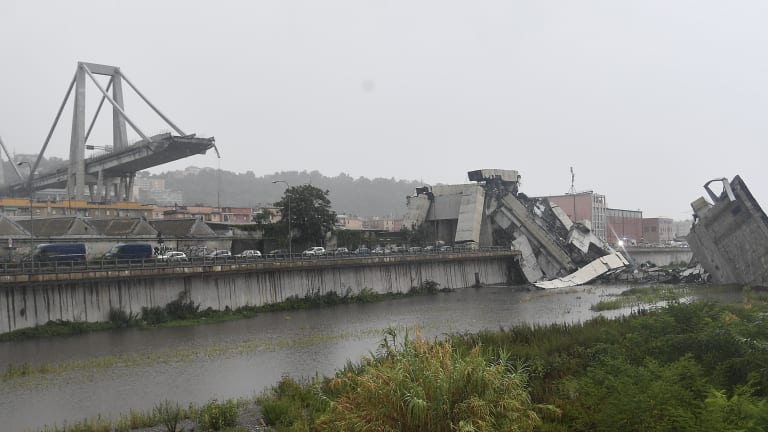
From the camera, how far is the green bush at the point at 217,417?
17733 millimetres

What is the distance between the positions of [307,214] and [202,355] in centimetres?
3824

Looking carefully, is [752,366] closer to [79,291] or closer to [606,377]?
[606,377]

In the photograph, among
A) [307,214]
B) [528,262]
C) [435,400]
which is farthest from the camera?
[528,262]

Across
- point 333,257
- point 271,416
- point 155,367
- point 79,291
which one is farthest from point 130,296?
point 271,416

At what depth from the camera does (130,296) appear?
136 feet

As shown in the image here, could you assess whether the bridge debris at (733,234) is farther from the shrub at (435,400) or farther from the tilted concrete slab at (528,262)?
the shrub at (435,400)

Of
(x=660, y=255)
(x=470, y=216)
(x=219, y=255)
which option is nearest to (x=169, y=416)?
(x=219, y=255)

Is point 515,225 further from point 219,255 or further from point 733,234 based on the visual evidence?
point 219,255

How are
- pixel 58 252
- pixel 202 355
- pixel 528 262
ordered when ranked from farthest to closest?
1. pixel 528 262
2. pixel 58 252
3. pixel 202 355

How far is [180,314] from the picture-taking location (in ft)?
143

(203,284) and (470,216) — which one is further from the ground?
(470,216)

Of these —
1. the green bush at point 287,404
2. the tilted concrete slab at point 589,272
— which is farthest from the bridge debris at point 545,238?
the green bush at point 287,404

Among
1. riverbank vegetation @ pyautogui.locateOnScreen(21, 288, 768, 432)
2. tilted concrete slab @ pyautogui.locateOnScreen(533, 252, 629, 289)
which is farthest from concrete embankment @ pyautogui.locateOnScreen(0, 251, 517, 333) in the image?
riverbank vegetation @ pyautogui.locateOnScreen(21, 288, 768, 432)

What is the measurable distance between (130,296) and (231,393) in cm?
2181
